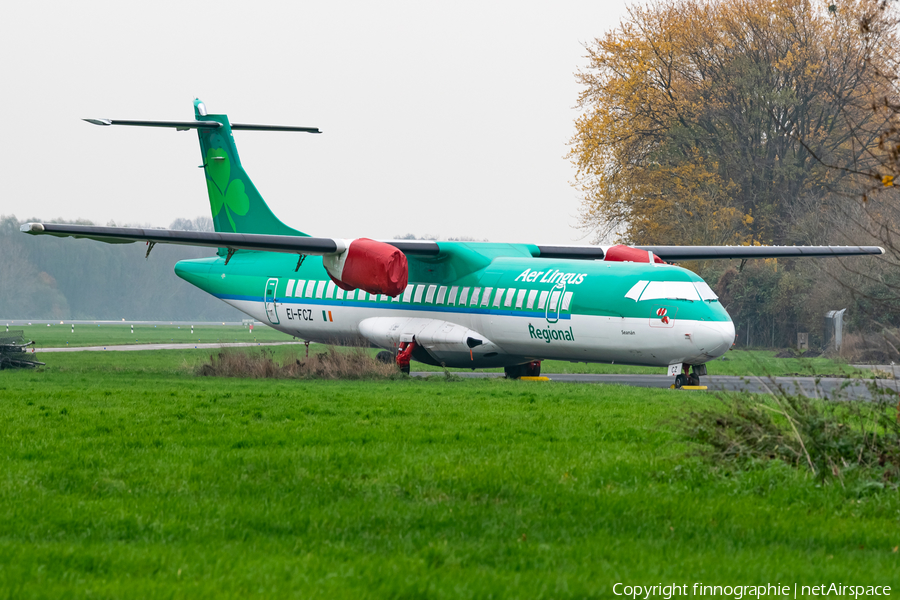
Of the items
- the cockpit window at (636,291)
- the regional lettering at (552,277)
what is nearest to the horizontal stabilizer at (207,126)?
the regional lettering at (552,277)

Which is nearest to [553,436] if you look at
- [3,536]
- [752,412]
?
[752,412]

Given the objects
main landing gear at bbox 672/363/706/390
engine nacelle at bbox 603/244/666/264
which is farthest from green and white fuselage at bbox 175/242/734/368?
engine nacelle at bbox 603/244/666/264

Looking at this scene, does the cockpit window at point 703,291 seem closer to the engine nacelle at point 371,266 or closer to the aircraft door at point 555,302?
the aircraft door at point 555,302

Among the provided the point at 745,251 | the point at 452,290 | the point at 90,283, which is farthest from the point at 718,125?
the point at 90,283

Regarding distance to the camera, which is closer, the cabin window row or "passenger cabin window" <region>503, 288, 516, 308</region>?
the cabin window row

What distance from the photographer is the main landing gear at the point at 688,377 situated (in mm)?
21641

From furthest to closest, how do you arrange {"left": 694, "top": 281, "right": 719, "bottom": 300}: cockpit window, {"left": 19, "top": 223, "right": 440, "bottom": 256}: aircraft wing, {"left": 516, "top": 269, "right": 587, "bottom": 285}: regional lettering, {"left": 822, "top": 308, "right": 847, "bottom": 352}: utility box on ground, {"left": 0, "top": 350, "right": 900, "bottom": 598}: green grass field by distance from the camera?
{"left": 822, "top": 308, "right": 847, "bottom": 352}: utility box on ground
{"left": 516, "top": 269, "right": 587, "bottom": 285}: regional lettering
{"left": 694, "top": 281, "right": 719, "bottom": 300}: cockpit window
{"left": 19, "top": 223, "right": 440, "bottom": 256}: aircraft wing
{"left": 0, "top": 350, "right": 900, "bottom": 598}: green grass field

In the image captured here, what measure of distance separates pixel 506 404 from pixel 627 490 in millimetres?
6974

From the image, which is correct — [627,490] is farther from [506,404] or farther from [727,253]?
[727,253]

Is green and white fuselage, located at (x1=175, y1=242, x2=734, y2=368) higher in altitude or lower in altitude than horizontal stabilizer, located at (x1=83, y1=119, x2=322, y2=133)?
lower

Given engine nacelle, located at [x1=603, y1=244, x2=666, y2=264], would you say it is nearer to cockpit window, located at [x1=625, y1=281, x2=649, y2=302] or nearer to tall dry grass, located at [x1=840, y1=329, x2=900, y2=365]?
cockpit window, located at [x1=625, y1=281, x2=649, y2=302]

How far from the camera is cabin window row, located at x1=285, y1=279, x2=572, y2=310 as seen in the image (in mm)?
22719

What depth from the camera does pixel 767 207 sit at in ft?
157

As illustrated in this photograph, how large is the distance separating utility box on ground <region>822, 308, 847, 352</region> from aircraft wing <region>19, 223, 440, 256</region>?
20845 mm
